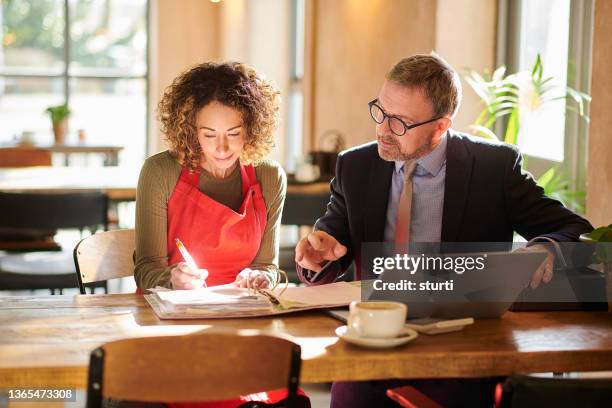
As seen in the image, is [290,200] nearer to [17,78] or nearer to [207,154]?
[207,154]

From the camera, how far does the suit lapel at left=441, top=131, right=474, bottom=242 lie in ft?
7.86

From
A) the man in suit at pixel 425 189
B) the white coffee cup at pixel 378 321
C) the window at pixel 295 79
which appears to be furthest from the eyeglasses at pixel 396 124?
the window at pixel 295 79

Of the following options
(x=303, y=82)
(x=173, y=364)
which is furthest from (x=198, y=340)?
(x=303, y=82)

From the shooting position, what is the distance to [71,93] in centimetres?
974

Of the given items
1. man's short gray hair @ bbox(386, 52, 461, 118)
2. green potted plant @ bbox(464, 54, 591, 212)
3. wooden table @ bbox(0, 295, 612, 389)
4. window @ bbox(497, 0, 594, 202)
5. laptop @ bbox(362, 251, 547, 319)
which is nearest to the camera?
wooden table @ bbox(0, 295, 612, 389)

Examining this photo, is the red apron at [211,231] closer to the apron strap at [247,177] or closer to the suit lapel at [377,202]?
the apron strap at [247,177]

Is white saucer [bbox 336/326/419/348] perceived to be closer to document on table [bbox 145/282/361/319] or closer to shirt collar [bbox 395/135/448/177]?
document on table [bbox 145/282/361/319]

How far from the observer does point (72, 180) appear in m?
4.82

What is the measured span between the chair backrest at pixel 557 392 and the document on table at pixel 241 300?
22.8 inches

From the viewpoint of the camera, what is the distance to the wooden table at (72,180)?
4.47m

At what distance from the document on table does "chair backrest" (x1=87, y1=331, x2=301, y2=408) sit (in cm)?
40

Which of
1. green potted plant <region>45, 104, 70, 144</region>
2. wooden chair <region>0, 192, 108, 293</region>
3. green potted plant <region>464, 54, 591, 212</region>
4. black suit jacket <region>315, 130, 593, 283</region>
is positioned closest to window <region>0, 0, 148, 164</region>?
green potted plant <region>45, 104, 70, 144</region>

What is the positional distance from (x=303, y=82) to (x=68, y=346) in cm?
535

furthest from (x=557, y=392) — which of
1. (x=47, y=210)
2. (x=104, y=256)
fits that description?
(x=47, y=210)
